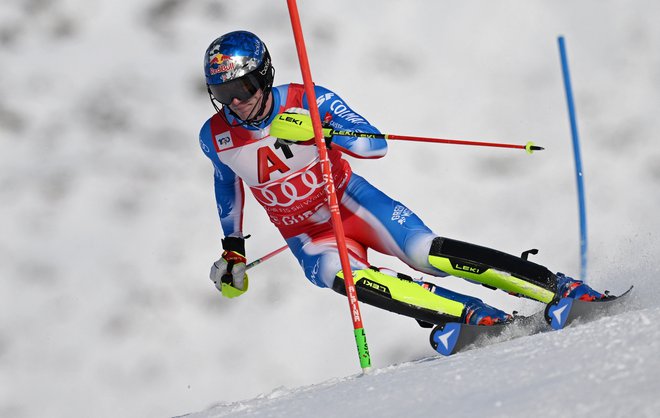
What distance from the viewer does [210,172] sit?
9164 mm

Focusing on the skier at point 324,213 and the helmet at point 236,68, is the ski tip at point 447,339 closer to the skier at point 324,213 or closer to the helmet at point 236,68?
the skier at point 324,213

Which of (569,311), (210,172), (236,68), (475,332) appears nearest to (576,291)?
(569,311)

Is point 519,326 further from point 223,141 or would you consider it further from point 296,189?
point 223,141

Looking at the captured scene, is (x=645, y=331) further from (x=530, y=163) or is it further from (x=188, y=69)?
(x=188, y=69)

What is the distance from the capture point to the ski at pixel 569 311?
434cm

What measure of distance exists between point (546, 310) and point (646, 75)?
5903 millimetres

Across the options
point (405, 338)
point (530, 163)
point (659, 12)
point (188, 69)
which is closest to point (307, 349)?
point (405, 338)

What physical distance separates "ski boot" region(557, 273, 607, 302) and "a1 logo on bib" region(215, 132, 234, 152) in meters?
1.78

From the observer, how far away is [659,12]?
995cm

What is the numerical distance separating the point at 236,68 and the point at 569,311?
6.19ft

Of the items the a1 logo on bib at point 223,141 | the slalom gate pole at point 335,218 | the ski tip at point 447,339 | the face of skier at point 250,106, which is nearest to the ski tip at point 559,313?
the ski tip at point 447,339

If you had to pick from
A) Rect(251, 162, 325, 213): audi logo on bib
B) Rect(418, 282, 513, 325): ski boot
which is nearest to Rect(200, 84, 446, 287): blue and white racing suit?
Rect(251, 162, 325, 213): audi logo on bib

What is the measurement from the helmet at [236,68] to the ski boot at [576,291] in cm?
171

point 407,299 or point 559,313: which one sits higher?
point 407,299
